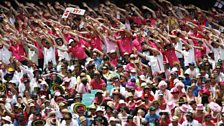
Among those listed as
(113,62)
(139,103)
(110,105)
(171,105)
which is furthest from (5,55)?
(171,105)

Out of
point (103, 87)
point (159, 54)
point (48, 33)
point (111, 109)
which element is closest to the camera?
point (111, 109)

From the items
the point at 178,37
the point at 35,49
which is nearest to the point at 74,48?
the point at 35,49

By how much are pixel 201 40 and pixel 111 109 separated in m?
7.15

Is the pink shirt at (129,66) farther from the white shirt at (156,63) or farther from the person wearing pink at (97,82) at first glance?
the person wearing pink at (97,82)

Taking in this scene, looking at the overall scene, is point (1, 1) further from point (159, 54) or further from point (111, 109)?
point (111, 109)

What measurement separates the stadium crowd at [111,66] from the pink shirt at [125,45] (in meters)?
0.03

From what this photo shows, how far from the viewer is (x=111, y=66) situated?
30156 millimetres

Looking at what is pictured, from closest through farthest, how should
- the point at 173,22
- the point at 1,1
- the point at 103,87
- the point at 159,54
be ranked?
1. the point at 103,87
2. the point at 159,54
3. the point at 173,22
4. the point at 1,1

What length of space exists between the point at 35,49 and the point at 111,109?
679cm

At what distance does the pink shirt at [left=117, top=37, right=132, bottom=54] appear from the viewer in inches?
1255

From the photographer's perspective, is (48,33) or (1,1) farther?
(1,1)

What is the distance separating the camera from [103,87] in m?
27.9

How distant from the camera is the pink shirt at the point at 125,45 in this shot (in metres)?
31.9

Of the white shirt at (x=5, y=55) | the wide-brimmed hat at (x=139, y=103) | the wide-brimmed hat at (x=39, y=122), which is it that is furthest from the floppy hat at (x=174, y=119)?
the white shirt at (x=5, y=55)
